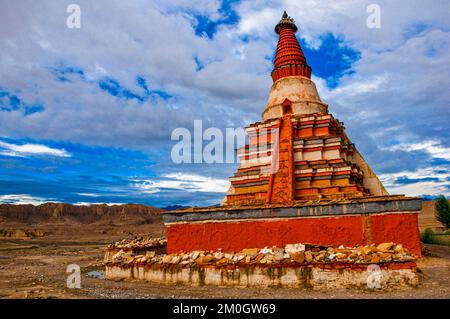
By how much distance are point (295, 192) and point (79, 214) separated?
8644 cm

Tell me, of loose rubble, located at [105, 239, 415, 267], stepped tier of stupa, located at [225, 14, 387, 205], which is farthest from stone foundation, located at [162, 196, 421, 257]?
stepped tier of stupa, located at [225, 14, 387, 205]

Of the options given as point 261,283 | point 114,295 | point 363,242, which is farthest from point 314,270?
point 114,295

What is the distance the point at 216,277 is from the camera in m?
11.1

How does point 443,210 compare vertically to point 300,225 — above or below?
above

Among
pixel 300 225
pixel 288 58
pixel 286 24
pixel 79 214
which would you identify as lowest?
pixel 300 225

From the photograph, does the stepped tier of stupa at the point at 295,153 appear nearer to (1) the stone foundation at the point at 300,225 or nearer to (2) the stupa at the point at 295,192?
(2) the stupa at the point at 295,192

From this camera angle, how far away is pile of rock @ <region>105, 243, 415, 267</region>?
964 centimetres

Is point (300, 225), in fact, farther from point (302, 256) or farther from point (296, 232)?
point (302, 256)

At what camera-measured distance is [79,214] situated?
90.1 m

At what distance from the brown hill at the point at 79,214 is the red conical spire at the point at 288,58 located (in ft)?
222

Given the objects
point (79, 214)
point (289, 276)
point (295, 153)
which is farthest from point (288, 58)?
point (79, 214)

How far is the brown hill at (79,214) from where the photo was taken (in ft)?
271

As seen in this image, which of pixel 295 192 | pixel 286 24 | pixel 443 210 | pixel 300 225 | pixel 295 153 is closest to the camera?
pixel 300 225
